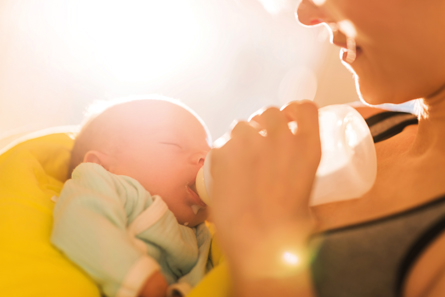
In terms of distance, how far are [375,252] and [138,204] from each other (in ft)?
1.77

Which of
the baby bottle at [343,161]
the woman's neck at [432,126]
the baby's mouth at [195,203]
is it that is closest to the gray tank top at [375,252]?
the baby bottle at [343,161]

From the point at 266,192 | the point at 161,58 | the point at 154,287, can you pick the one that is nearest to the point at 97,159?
the point at 154,287

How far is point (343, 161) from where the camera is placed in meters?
0.68

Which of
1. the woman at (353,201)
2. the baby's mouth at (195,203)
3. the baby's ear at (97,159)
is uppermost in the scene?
the woman at (353,201)

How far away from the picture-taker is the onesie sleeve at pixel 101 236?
0.62 meters

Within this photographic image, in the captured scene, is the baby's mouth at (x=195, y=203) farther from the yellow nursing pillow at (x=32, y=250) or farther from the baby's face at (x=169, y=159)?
the yellow nursing pillow at (x=32, y=250)

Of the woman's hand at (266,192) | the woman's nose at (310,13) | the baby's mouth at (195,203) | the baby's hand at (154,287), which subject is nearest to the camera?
the woman's hand at (266,192)

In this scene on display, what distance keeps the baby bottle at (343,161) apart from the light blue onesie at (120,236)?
0.48 feet

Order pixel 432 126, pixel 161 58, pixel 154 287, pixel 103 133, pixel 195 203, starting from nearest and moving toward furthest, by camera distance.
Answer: pixel 154 287 → pixel 432 126 → pixel 195 203 → pixel 103 133 → pixel 161 58

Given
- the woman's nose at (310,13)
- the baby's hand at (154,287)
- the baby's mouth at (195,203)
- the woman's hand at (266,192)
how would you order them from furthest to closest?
the baby's mouth at (195,203) < the woman's nose at (310,13) < the baby's hand at (154,287) < the woman's hand at (266,192)

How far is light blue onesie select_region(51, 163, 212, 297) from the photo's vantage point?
632 mm

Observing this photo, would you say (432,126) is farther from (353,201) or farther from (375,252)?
(375,252)

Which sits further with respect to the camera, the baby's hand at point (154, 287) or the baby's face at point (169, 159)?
the baby's face at point (169, 159)

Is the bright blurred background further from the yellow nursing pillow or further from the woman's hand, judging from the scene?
the woman's hand
